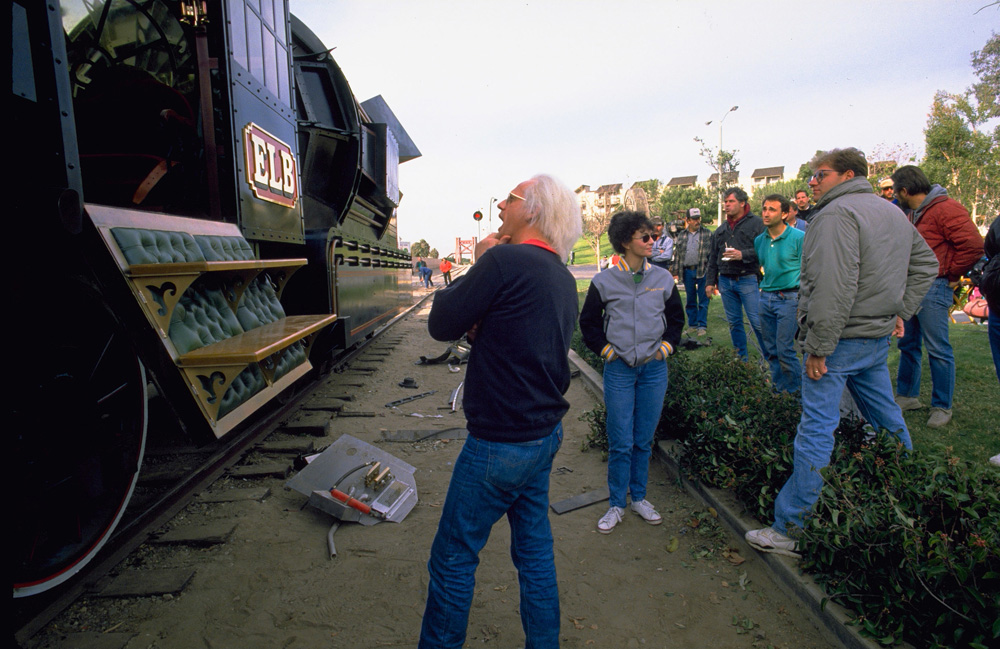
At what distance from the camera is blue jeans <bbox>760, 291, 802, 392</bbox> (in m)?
5.07

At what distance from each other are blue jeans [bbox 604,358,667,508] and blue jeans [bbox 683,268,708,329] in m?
5.93

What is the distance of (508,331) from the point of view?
195 centimetres

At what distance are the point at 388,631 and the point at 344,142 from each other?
6.28 m

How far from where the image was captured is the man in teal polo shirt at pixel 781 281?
5.10m

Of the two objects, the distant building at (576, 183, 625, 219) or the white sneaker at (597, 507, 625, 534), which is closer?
the white sneaker at (597, 507, 625, 534)

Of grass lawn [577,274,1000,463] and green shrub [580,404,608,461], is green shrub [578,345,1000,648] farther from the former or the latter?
green shrub [580,404,608,461]

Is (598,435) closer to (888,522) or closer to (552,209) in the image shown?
(888,522)

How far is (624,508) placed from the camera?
3666 millimetres

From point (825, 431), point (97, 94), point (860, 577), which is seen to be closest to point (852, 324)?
point (825, 431)

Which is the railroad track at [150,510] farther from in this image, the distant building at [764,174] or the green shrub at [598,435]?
the distant building at [764,174]

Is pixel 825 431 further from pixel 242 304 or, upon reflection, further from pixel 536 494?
pixel 242 304

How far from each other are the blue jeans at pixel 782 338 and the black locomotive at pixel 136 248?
4270 mm

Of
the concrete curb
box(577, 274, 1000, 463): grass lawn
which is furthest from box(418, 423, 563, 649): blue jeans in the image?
box(577, 274, 1000, 463): grass lawn

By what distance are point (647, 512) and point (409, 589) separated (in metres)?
1.62
